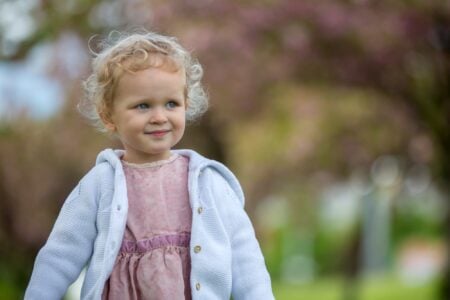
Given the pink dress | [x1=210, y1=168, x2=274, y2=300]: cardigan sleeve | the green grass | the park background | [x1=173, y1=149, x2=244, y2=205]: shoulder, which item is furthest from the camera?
the green grass

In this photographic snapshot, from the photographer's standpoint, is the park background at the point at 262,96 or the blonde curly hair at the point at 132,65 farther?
the park background at the point at 262,96

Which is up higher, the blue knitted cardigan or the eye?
the eye

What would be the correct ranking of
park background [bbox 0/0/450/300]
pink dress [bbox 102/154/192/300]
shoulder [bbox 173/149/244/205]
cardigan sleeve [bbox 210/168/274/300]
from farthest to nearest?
park background [bbox 0/0/450/300], shoulder [bbox 173/149/244/205], cardigan sleeve [bbox 210/168/274/300], pink dress [bbox 102/154/192/300]

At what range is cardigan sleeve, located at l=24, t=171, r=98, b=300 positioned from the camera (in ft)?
13.0

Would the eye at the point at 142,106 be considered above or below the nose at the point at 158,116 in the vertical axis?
above

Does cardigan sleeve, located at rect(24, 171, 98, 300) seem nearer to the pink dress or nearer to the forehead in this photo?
the pink dress

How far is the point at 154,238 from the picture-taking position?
395 centimetres

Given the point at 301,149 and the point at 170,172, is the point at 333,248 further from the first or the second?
the point at 170,172

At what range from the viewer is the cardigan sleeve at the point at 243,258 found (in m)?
4.02

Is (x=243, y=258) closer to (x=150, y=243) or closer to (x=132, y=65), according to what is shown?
(x=150, y=243)

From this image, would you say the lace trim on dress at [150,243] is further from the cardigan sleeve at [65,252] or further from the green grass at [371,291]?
the green grass at [371,291]

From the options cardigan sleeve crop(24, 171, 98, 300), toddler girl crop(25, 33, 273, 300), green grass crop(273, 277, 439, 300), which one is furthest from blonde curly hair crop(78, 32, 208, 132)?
green grass crop(273, 277, 439, 300)

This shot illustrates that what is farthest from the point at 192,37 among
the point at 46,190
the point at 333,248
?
the point at 333,248

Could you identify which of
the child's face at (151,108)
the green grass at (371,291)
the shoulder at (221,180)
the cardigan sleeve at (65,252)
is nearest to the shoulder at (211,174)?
the shoulder at (221,180)
